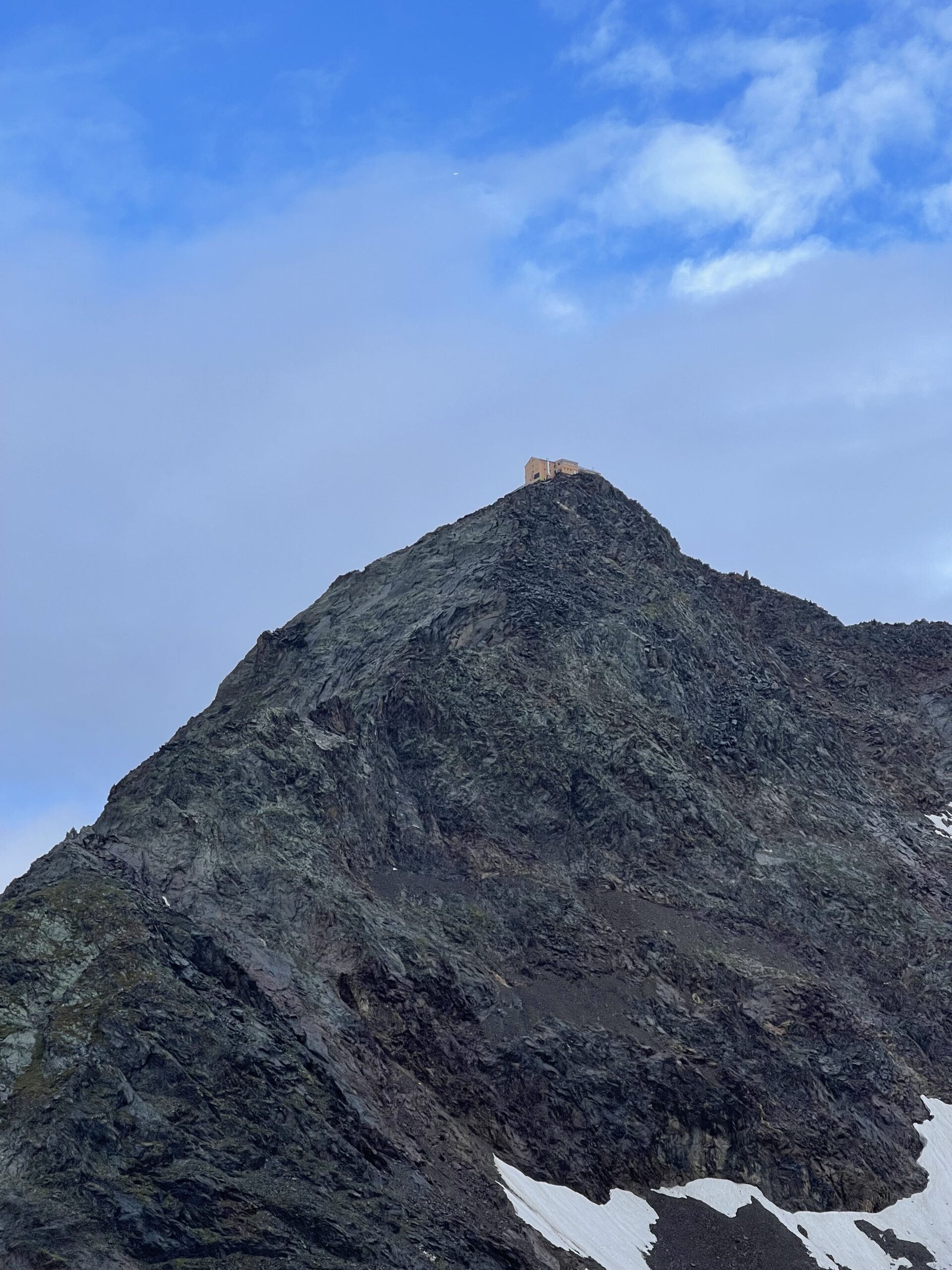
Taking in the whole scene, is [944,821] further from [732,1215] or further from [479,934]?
[732,1215]

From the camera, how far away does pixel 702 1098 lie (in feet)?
226

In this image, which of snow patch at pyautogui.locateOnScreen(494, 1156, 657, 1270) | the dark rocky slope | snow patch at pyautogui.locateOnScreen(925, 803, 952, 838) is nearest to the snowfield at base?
snow patch at pyautogui.locateOnScreen(494, 1156, 657, 1270)

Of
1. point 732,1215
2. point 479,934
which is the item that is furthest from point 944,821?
point 732,1215

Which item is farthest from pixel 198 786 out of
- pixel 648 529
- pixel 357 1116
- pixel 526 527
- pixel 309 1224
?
pixel 648 529

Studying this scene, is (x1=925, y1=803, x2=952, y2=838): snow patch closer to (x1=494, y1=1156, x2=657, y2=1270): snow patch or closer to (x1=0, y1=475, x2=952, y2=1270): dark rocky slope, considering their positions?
(x1=0, y1=475, x2=952, y2=1270): dark rocky slope

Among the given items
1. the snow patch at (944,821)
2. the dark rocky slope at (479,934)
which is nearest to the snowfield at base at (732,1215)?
the dark rocky slope at (479,934)

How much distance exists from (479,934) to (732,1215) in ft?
62.6

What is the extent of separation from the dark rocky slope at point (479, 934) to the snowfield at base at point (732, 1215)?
3.40ft

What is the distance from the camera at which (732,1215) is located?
64.7 meters

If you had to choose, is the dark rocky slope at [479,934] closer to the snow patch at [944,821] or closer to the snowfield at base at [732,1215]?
the snowfield at base at [732,1215]

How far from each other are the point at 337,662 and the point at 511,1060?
108ft

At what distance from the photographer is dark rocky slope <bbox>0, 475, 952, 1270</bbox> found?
53656 mm

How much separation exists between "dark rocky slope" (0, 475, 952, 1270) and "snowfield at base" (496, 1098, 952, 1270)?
104 centimetres

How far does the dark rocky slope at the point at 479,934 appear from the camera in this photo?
176ft
